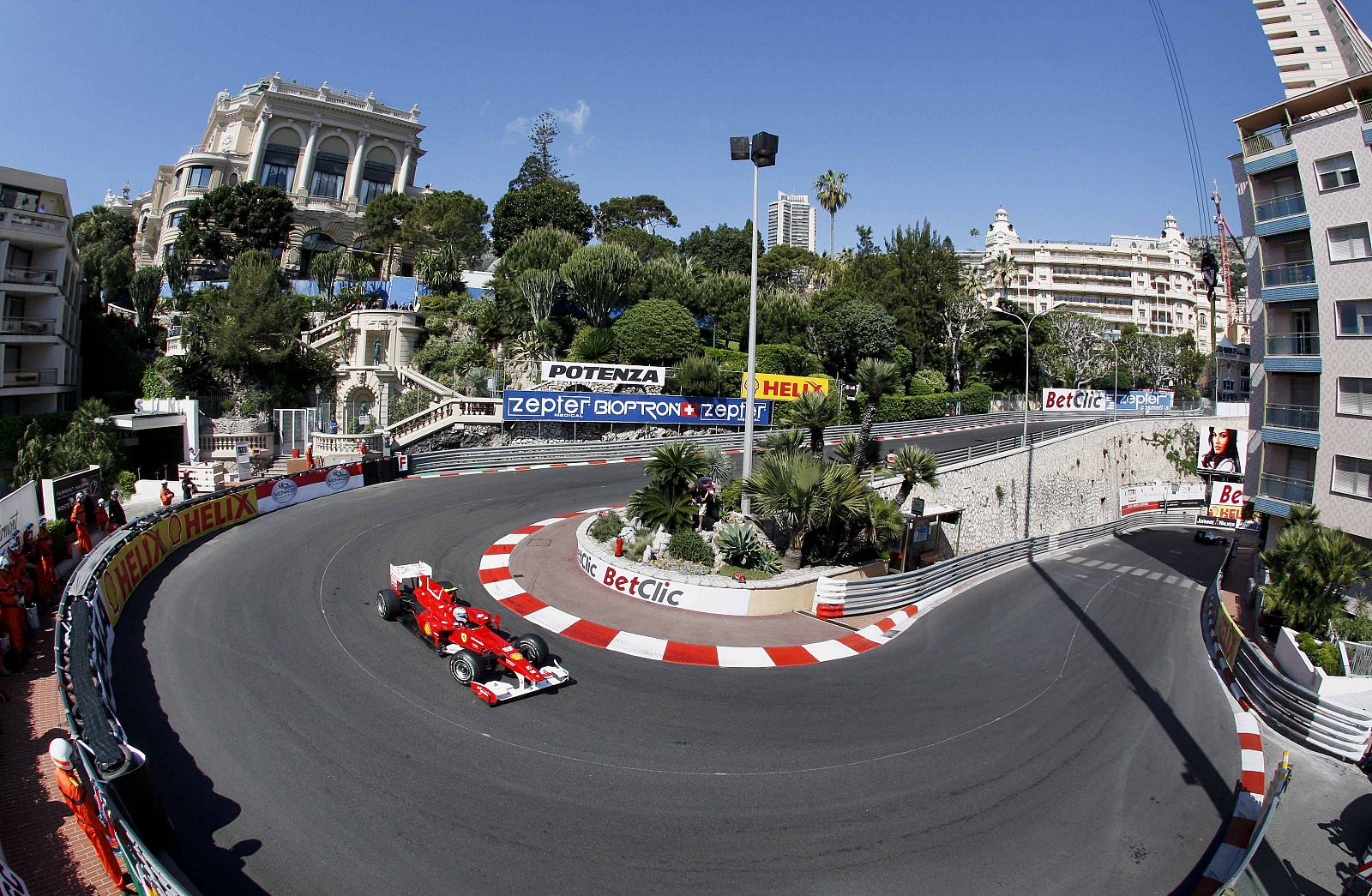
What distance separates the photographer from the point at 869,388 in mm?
31141

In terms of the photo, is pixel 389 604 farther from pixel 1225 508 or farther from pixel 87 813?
pixel 1225 508

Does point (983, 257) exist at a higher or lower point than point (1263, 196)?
higher

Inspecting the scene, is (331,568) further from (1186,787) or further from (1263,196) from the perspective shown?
(1263,196)

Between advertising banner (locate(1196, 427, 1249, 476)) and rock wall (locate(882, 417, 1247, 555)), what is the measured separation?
0.81 metres

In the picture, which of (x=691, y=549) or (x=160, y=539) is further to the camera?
(x=691, y=549)

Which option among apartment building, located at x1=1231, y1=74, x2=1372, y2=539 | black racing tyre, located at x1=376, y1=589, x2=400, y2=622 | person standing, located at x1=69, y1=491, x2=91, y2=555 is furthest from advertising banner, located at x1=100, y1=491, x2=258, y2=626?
apartment building, located at x1=1231, y1=74, x2=1372, y2=539

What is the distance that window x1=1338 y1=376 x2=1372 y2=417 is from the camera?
20.2 m

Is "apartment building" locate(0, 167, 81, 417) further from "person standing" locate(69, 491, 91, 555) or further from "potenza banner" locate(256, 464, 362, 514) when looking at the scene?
"person standing" locate(69, 491, 91, 555)

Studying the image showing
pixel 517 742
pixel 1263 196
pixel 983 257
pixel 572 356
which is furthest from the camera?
pixel 983 257

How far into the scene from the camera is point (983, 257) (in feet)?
464

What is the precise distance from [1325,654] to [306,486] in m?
29.7

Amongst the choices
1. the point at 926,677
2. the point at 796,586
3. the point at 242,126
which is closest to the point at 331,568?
the point at 796,586

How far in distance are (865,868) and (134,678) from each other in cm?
1134

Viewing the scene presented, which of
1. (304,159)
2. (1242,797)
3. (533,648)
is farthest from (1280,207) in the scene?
(304,159)
